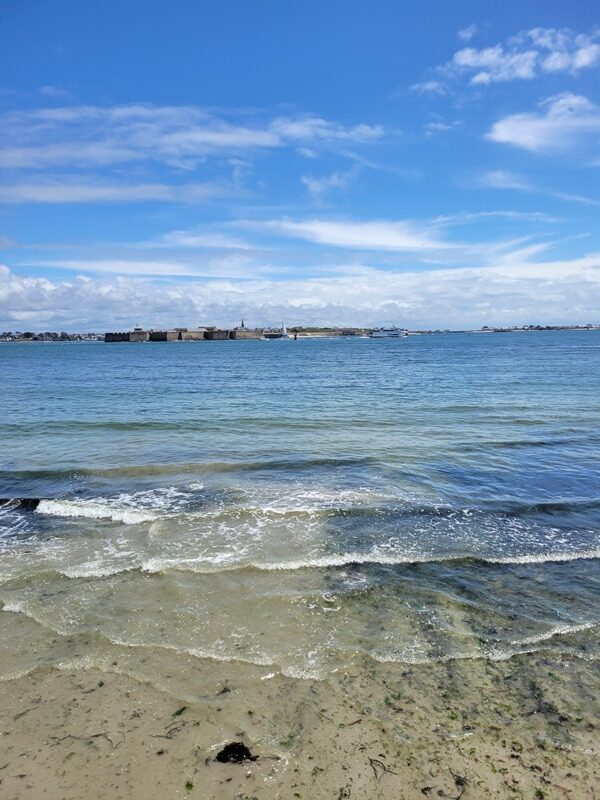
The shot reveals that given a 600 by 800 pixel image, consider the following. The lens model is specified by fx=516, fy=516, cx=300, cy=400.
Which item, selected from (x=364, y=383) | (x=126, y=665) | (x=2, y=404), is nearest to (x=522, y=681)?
(x=126, y=665)

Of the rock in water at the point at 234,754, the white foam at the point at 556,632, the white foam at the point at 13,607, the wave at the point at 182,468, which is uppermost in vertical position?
the rock in water at the point at 234,754

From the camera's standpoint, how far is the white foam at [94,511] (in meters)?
11.5

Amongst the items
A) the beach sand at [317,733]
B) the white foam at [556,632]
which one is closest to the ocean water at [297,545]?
the white foam at [556,632]

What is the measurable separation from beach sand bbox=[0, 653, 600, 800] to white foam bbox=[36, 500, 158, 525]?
5605 millimetres

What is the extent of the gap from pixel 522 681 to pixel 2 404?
111 ft

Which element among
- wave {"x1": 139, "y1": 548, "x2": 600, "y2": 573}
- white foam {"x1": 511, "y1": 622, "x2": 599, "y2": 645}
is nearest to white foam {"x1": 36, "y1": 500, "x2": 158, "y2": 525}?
wave {"x1": 139, "y1": 548, "x2": 600, "y2": 573}

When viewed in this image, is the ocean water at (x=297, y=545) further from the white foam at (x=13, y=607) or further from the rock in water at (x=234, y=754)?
the rock in water at (x=234, y=754)

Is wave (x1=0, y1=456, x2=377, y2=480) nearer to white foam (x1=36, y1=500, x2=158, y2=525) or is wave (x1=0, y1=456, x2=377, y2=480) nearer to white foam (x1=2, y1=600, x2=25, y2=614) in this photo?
white foam (x1=36, y1=500, x2=158, y2=525)

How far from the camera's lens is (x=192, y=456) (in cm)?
1772

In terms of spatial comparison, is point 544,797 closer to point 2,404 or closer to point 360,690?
point 360,690

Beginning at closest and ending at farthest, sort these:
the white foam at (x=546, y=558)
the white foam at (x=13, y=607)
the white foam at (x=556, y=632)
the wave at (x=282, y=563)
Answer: the white foam at (x=556, y=632) → the white foam at (x=13, y=607) → the wave at (x=282, y=563) → the white foam at (x=546, y=558)

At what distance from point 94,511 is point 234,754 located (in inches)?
331

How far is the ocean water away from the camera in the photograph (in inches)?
259

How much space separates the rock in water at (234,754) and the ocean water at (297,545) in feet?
3.87
